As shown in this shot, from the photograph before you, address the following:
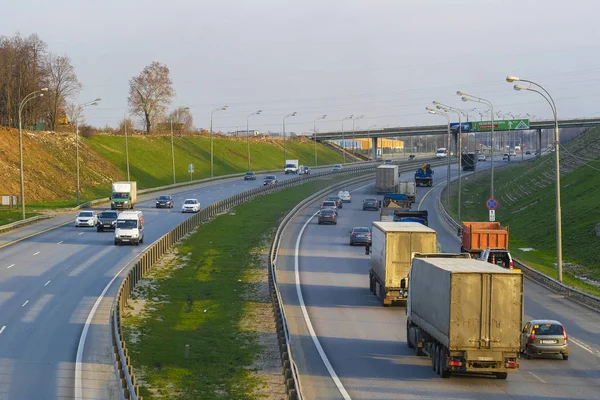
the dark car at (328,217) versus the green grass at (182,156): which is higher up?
the green grass at (182,156)

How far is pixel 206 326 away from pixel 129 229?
25276mm

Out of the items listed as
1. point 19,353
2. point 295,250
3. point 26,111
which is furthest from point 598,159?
point 19,353

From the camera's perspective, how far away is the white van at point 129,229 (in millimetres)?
57531

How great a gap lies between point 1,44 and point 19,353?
10689 cm

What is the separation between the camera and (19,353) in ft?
92.3

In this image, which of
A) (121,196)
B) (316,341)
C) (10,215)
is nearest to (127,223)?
(10,215)

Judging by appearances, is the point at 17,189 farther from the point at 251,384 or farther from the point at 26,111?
the point at 251,384

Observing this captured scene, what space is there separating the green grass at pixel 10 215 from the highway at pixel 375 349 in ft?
98.8

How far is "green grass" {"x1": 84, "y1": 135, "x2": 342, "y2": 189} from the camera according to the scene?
13262 centimetres

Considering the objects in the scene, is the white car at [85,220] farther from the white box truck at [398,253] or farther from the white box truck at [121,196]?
the white box truck at [398,253]

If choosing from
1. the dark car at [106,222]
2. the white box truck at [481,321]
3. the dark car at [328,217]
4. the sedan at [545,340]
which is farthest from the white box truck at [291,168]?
the white box truck at [481,321]

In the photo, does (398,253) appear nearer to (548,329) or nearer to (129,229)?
(548,329)

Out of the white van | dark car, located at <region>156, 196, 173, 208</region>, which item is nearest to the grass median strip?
the white van

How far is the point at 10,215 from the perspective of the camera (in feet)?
254
